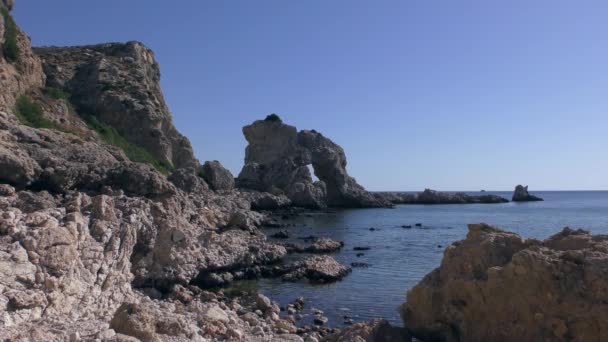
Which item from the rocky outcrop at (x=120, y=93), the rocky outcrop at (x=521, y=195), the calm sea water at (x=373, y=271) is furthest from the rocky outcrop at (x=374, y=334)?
the rocky outcrop at (x=521, y=195)

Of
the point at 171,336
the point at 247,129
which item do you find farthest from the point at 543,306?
the point at 247,129

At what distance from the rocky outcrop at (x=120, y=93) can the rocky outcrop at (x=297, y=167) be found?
1685 centimetres

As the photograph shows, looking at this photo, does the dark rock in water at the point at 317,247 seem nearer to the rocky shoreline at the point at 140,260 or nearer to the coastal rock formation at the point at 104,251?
the rocky shoreline at the point at 140,260

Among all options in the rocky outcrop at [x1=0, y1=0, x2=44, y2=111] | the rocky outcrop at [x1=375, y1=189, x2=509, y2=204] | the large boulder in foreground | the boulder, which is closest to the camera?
the large boulder in foreground

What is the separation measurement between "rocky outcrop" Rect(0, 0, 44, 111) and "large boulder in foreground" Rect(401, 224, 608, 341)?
28349 millimetres

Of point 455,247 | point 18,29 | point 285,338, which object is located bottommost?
point 285,338

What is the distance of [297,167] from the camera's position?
73188 mm

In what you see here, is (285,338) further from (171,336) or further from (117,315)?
(117,315)

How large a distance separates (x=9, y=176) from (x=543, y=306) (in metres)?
14.7

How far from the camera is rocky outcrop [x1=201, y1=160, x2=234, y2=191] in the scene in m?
51.5

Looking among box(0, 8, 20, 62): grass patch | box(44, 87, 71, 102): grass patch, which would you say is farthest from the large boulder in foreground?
box(44, 87, 71, 102): grass patch

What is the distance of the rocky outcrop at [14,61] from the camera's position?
105 ft

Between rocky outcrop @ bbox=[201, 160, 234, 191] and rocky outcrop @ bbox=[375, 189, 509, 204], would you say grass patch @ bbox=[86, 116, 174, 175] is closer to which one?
rocky outcrop @ bbox=[201, 160, 234, 191]

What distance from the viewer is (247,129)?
3297 inches
